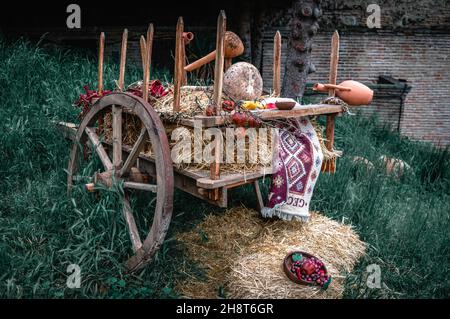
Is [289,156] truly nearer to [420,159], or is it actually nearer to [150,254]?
[150,254]

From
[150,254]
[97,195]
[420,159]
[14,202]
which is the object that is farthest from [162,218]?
[420,159]

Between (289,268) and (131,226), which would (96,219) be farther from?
(289,268)

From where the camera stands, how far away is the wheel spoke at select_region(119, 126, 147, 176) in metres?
3.10

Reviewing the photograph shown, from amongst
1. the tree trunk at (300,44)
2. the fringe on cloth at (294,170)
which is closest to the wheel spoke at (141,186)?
the fringe on cloth at (294,170)

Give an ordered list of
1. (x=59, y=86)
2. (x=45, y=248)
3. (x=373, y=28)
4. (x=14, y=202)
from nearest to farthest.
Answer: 1. (x=45, y=248)
2. (x=14, y=202)
3. (x=59, y=86)
4. (x=373, y=28)

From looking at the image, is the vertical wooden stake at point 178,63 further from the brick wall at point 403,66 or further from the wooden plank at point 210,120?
the brick wall at point 403,66

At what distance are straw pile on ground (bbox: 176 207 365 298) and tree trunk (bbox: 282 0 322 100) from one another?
308 centimetres

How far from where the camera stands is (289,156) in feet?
10.6

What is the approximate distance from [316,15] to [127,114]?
3.81 m

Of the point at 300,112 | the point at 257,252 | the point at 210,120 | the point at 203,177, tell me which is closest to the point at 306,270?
the point at 257,252

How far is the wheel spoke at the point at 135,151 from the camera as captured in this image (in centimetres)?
310

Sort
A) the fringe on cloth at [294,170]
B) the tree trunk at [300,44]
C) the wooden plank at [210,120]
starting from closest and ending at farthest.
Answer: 1. the wooden plank at [210,120]
2. the fringe on cloth at [294,170]
3. the tree trunk at [300,44]

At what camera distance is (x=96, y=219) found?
339 centimetres

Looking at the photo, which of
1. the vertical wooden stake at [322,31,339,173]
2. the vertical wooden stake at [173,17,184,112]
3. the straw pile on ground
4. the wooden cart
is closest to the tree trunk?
the wooden cart
